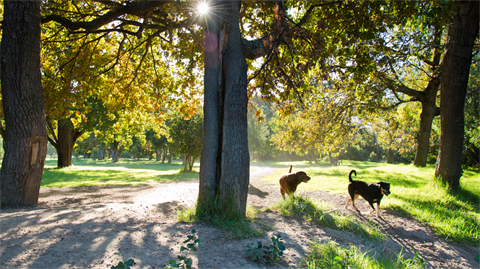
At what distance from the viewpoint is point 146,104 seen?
38.7 ft

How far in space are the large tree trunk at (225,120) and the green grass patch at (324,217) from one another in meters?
1.56

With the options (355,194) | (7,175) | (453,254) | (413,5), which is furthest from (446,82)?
(7,175)

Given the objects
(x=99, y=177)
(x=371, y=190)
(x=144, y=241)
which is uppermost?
(x=371, y=190)

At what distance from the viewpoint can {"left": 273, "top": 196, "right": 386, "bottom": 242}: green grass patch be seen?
16.0 ft

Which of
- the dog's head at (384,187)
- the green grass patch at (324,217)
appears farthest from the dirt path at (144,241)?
the dog's head at (384,187)

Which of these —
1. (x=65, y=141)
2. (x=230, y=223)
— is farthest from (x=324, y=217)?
(x=65, y=141)

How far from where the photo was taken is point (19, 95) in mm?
5418

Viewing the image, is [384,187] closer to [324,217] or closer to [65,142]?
[324,217]

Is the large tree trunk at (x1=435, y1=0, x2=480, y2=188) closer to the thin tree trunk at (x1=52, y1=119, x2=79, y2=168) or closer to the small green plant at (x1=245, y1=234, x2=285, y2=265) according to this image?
the small green plant at (x1=245, y1=234, x2=285, y2=265)

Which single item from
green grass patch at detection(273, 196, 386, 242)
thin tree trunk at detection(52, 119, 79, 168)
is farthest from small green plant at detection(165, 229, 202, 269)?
thin tree trunk at detection(52, 119, 79, 168)

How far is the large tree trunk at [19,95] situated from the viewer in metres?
5.38

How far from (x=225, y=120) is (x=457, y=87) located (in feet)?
27.2

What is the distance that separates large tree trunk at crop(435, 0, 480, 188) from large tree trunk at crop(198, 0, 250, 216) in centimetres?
750

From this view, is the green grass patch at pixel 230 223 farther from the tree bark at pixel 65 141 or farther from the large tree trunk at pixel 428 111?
the tree bark at pixel 65 141
